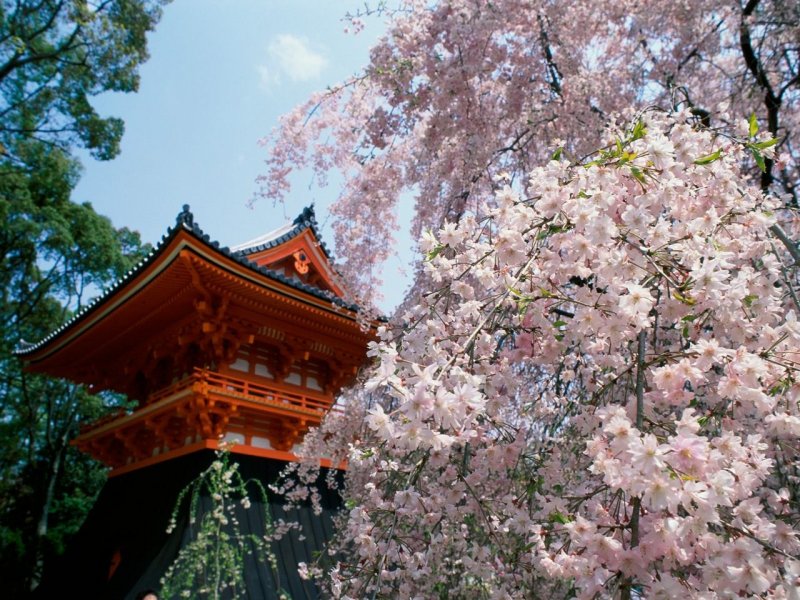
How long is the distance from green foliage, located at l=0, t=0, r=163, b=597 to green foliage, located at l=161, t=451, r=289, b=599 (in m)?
9.35

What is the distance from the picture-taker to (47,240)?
13.9 meters

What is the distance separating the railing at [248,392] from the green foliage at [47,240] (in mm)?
8585

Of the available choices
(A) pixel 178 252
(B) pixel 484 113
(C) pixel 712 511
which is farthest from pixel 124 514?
(C) pixel 712 511

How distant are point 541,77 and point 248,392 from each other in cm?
509

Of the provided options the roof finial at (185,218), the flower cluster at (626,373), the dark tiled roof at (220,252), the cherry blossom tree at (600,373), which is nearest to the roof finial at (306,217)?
the dark tiled roof at (220,252)

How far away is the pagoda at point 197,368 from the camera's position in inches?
264

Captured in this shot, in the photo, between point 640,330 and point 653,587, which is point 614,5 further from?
point 653,587

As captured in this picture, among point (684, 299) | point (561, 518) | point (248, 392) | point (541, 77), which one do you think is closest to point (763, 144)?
point (684, 299)

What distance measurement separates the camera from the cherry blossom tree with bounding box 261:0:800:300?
454 centimetres

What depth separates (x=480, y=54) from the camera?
4594 millimetres

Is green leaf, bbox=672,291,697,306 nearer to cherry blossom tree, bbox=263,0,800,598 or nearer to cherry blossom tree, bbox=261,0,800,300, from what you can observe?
cherry blossom tree, bbox=263,0,800,598

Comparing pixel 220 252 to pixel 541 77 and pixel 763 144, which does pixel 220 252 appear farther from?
pixel 763 144

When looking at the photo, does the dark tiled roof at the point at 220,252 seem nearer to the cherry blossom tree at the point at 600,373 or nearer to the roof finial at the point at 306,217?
the roof finial at the point at 306,217

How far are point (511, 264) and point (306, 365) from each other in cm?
676
